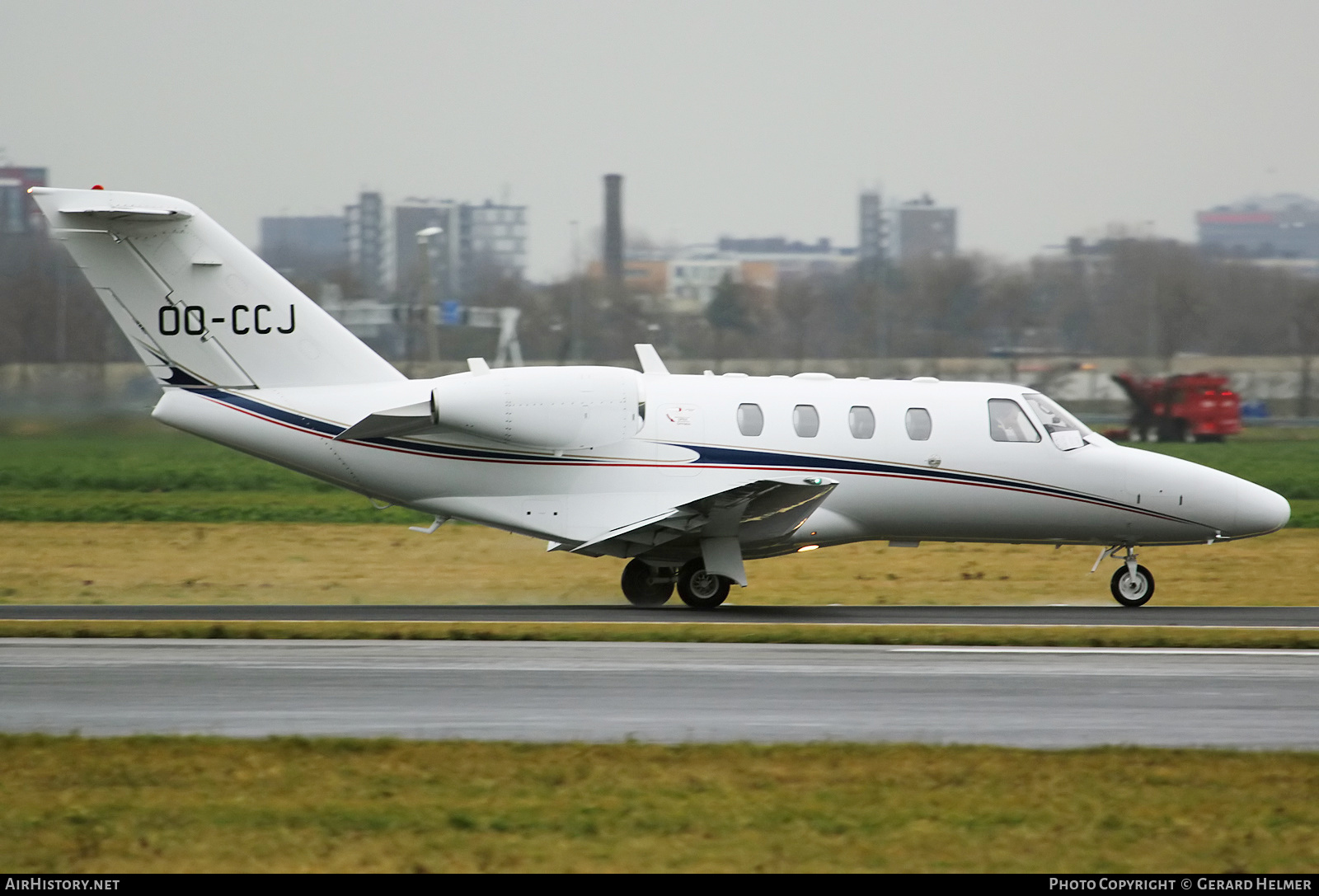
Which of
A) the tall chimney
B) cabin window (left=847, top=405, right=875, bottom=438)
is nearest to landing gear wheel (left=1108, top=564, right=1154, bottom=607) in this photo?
cabin window (left=847, top=405, right=875, bottom=438)

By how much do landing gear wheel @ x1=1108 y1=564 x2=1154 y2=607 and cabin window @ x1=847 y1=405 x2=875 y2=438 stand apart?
3982 mm

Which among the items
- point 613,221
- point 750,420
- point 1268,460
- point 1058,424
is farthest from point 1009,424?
point 613,221

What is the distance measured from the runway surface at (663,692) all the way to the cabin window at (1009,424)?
4611 mm

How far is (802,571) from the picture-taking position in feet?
80.5

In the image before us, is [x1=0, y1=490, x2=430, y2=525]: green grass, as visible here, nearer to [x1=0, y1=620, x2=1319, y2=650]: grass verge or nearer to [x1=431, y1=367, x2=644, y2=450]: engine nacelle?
[x1=431, y1=367, x2=644, y2=450]: engine nacelle

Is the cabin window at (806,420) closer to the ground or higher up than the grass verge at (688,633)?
higher up

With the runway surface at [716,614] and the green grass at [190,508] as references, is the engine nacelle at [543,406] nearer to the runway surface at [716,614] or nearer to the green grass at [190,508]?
the runway surface at [716,614]

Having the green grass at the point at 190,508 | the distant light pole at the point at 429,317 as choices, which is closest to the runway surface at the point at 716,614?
the green grass at the point at 190,508

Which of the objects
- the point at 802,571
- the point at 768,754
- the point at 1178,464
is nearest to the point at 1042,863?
the point at 768,754

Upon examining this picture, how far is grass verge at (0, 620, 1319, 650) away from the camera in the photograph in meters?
16.2

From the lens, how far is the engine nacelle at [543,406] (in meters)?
18.6

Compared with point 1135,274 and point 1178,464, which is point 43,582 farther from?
point 1135,274

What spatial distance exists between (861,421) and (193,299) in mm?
8406

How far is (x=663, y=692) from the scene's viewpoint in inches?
509
